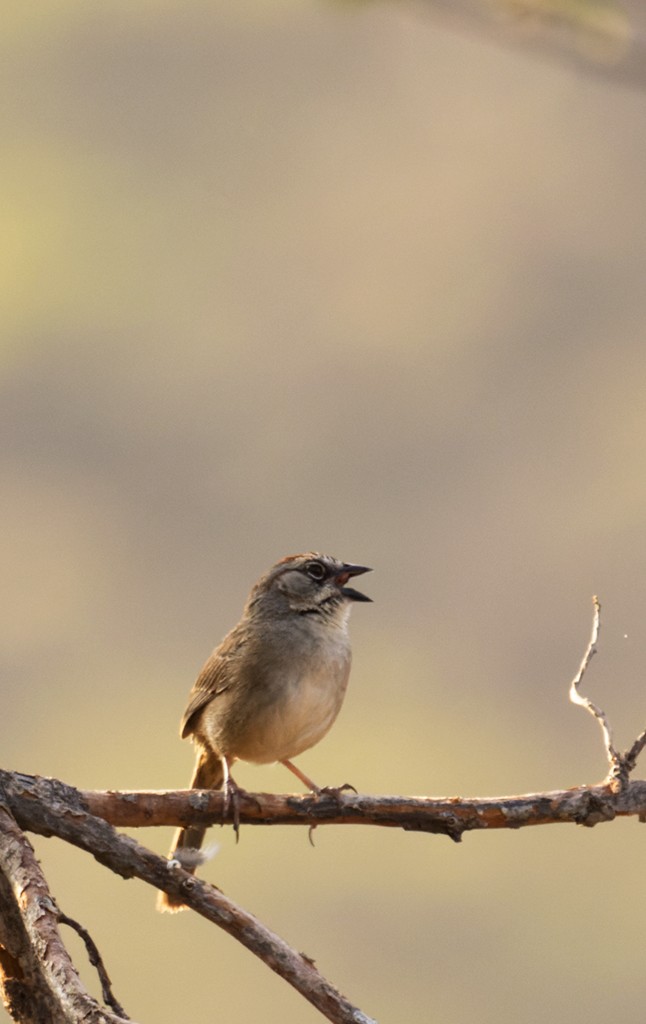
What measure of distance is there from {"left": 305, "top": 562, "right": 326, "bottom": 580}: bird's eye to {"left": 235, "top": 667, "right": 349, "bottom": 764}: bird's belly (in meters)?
Answer: 0.54

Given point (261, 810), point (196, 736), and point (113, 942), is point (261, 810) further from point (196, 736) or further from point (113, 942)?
point (113, 942)

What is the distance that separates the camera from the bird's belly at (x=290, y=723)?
4.99 meters

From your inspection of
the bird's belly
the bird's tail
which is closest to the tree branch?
the bird's tail

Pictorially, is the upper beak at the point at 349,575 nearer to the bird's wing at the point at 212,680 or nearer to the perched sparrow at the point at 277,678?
the perched sparrow at the point at 277,678

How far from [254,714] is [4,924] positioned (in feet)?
6.56

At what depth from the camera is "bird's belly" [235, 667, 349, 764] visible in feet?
16.4

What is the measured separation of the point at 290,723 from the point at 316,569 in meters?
0.77

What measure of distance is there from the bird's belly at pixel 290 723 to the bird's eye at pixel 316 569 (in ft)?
1.77

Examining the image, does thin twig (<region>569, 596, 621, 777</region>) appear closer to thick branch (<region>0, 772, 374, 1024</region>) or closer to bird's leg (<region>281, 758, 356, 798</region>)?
bird's leg (<region>281, 758, 356, 798</region>)

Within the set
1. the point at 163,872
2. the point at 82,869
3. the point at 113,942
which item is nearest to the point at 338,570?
the point at 163,872

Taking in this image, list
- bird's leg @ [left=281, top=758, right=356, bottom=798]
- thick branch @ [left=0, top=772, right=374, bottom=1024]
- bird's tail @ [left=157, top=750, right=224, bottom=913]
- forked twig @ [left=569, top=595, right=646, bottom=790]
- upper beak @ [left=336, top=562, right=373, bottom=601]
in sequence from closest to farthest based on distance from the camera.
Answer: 1. thick branch @ [left=0, top=772, right=374, bottom=1024]
2. forked twig @ [left=569, top=595, right=646, bottom=790]
3. bird's leg @ [left=281, top=758, right=356, bottom=798]
4. bird's tail @ [left=157, top=750, right=224, bottom=913]
5. upper beak @ [left=336, top=562, right=373, bottom=601]

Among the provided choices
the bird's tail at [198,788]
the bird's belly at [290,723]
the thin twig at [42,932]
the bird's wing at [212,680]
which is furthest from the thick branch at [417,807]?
the bird's wing at [212,680]

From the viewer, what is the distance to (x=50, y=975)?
8.96ft

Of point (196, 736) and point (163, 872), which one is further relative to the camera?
point (196, 736)
